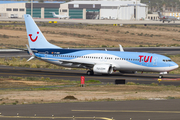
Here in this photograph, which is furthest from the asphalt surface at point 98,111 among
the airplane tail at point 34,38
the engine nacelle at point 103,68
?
the airplane tail at point 34,38

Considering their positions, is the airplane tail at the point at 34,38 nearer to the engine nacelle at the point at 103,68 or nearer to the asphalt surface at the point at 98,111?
the engine nacelle at the point at 103,68

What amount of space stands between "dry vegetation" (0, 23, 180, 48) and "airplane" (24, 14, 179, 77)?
51751mm

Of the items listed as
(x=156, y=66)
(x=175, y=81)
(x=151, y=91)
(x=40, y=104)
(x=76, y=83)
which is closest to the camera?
(x=40, y=104)

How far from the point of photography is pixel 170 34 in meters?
149

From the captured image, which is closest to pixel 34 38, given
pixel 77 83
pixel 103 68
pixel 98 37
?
pixel 103 68

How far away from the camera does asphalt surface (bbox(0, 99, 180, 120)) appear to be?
73.7 ft

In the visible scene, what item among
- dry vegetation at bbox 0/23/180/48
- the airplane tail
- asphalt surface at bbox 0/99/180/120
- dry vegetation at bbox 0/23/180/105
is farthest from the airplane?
dry vegetation at bbox 0/23/180/48

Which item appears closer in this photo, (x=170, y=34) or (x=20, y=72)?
(x=20, y=72)

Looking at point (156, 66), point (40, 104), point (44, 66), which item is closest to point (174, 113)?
point (40, 104)

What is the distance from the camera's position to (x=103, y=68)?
5531 centimetres

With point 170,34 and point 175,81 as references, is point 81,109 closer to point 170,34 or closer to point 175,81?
point 175,81

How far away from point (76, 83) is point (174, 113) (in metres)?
24.1

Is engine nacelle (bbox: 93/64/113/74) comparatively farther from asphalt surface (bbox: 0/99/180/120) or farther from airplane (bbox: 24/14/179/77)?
asphalt surface (bbox: 0/99/180/120)

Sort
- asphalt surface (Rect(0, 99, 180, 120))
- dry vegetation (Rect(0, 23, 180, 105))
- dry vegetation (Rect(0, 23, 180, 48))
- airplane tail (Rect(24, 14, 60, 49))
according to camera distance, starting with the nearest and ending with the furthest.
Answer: asphalt surface (Rect(0, 99, 180, 120)) → dry vegetation (Rect(0, 23, 180, 105)) → airplane tail (Rect(24, 14, 60, 49)) → dry vegetation (Rect(0, 23, 180, 48))
